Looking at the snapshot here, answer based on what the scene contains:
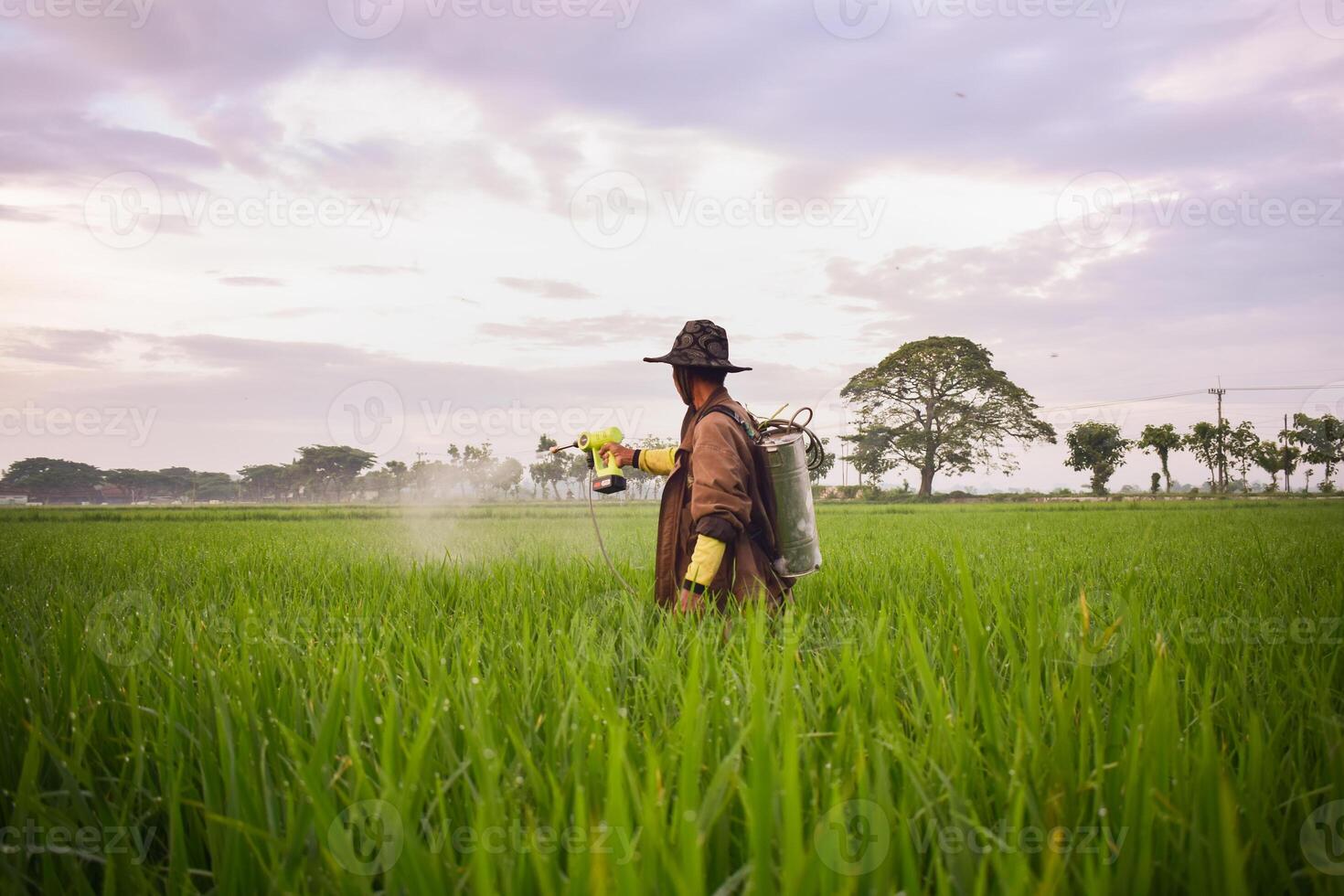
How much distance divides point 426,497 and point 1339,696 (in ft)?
54.8

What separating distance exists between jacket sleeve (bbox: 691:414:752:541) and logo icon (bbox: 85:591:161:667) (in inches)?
83.8

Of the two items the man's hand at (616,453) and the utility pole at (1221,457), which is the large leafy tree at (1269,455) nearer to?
the utility pole at (1221,457)

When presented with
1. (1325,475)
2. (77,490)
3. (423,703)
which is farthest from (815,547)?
(77,490)

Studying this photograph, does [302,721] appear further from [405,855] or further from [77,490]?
[77,490]

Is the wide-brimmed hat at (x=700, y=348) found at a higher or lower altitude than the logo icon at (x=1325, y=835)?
higher

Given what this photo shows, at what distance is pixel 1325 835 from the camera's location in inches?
53.8

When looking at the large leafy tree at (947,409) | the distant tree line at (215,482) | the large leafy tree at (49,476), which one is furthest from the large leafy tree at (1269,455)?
the large leafy tree at (49,476)

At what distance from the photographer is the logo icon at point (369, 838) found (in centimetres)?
111

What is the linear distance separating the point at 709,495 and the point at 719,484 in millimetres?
64

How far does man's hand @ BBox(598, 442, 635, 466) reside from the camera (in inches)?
136

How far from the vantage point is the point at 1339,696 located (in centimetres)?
232

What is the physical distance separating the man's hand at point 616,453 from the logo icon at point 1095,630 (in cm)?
198

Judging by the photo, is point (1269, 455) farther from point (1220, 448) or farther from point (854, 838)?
point (854, 838)

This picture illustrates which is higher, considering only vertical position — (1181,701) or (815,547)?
(815,547)
